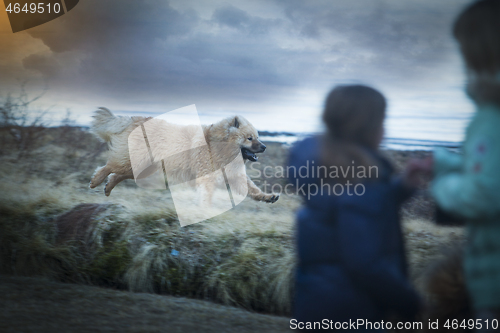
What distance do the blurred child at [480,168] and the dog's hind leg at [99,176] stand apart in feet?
10.1

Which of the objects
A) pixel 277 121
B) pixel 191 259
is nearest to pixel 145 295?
pixel 191 259

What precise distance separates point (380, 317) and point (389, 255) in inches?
9.7

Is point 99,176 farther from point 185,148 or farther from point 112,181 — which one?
point 185,148

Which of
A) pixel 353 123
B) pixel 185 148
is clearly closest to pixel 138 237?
pixel 185 148

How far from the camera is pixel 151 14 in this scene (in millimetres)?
3459

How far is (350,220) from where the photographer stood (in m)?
1.29

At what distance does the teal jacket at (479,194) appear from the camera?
4.07ft

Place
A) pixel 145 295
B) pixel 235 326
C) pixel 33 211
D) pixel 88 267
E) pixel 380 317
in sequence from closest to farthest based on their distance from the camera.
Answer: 1. pixel 380 317
2. pixel 235 326
3. pixel 145 295
4. pixel 88 267
5. pixel 33 211

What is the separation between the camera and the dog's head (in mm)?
3379

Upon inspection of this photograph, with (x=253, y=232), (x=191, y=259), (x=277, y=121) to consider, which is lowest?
(x=191, y=259)

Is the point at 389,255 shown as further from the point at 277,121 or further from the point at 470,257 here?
the point at 277,121

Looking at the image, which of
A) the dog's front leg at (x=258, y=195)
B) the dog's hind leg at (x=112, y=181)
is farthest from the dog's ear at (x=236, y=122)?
the dog's hind leg at (x=112, y=181)

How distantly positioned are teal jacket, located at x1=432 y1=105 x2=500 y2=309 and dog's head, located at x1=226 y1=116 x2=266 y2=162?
6.70 ft

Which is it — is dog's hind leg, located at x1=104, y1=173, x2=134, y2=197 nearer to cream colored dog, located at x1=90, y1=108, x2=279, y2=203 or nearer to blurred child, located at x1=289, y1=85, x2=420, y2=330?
cream colored dog, located at x1=90, y1=108, x2=279, y2=203
